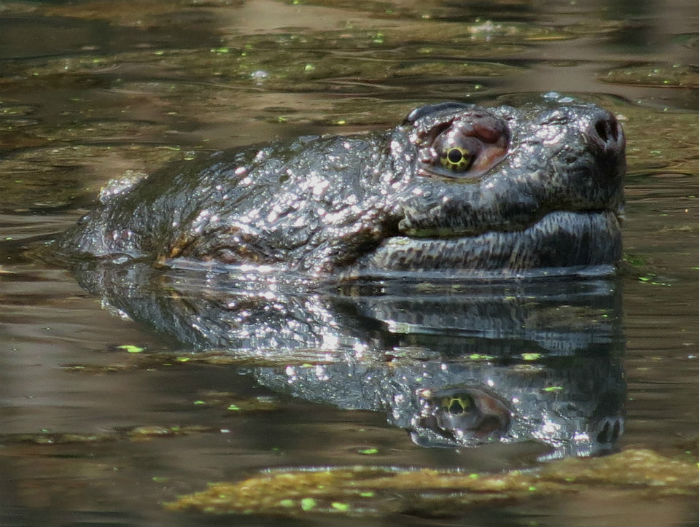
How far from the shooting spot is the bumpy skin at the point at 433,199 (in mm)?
5887

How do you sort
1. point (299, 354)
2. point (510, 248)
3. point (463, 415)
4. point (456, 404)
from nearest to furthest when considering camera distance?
1. point (463, 415)
2. point (456, 404)
3. point (299, 354)
4. point (510, 248)

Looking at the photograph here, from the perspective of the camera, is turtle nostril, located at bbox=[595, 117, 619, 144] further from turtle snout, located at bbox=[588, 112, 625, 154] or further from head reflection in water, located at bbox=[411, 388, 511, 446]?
head reflection in water, located at bbox=[411, 388, 511, 446]

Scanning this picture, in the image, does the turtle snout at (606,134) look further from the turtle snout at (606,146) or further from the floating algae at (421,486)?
the floating algae at (421,486)

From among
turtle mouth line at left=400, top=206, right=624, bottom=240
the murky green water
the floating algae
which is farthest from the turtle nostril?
the floating algae

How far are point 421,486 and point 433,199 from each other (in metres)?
2.55

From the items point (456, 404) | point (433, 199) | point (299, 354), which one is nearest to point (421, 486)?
point (456, 404)

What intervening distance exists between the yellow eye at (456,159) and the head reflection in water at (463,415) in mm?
1818

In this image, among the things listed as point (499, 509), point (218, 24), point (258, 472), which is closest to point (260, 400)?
point (258, 472)

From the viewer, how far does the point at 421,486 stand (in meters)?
3.56

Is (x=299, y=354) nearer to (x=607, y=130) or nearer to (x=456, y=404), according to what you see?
(x=456, y=404)

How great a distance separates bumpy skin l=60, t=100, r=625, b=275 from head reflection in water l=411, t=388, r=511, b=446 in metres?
1.74

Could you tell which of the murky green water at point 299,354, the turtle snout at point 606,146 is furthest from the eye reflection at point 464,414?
the turtle snout at point 606,146

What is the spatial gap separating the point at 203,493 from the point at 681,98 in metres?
8.48

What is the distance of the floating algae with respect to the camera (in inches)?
136
